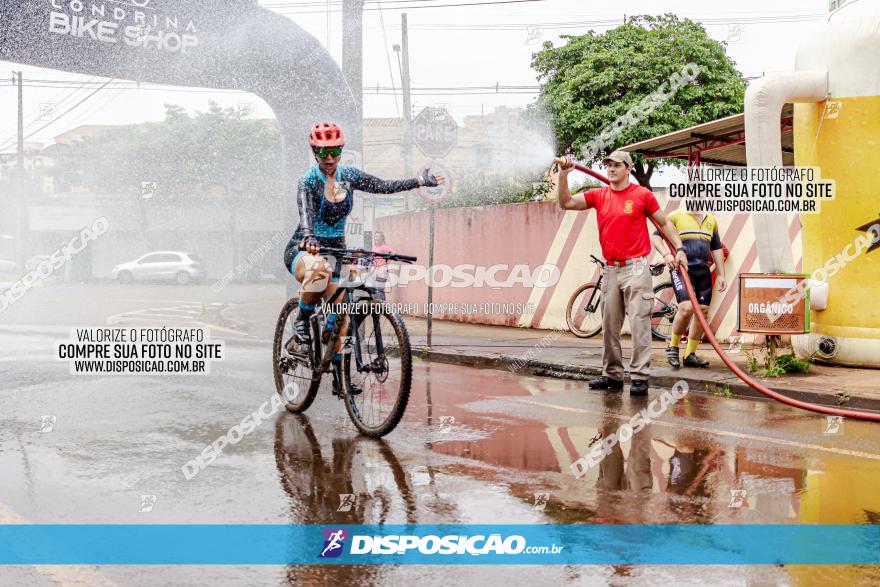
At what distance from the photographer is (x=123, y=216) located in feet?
143

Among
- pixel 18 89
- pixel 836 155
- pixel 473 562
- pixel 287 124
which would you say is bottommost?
pixel 473 562

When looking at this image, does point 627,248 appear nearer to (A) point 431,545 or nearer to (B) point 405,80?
(A) point 431,545

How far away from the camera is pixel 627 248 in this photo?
8305 millimetres

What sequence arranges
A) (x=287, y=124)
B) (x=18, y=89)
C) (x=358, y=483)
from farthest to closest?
(x=18, y=89) → (x=287, y=124) → (x=358, y=483)

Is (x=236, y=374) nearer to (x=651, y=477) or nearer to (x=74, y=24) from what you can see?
(x=651, y=477)

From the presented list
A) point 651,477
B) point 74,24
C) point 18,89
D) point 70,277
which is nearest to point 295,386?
point 651,477

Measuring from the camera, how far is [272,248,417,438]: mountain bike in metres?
6.13

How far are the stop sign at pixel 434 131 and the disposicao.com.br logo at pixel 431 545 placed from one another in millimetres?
8892

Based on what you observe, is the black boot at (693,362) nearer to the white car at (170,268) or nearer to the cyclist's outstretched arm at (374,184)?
the cyclist's outstretched arm at (374,184)

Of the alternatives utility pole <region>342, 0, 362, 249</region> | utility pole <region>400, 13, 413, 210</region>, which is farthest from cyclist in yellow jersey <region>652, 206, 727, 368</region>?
utility pole <region>400, 13, 413, 210</region>

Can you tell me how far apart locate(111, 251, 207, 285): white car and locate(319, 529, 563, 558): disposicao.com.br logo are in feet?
115

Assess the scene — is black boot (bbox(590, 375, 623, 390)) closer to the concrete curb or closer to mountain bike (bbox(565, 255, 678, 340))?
the concrete curb

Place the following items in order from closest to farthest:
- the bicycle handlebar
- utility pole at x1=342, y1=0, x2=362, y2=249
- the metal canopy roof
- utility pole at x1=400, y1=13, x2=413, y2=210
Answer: the bicycle handlebar, the metal canopy roof, utility pole at x1=342, y1=0, x2=362, y2=249, utility pole at x1=400, y1=13, x2=413, y2=210

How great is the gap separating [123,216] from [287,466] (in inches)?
1605
